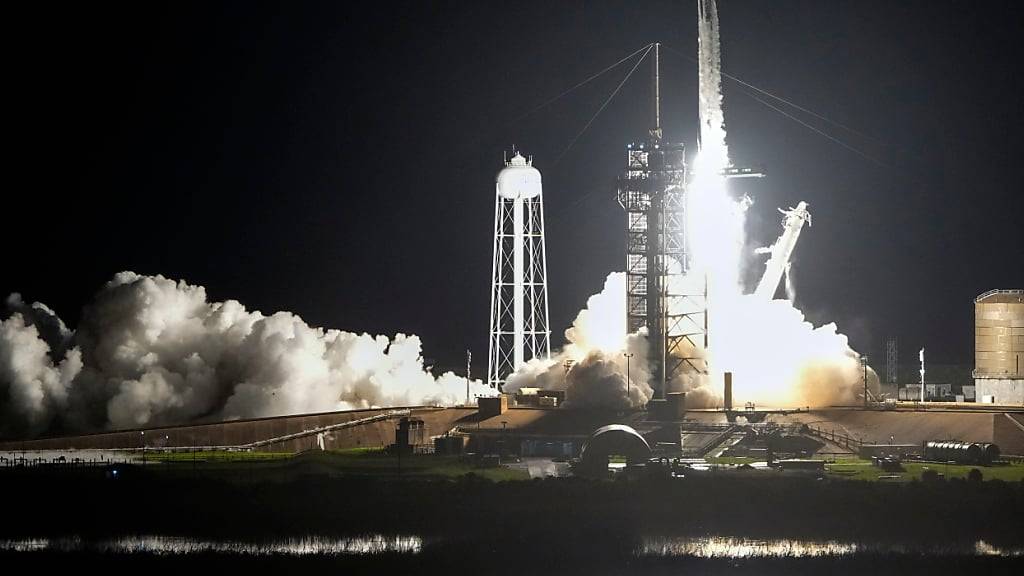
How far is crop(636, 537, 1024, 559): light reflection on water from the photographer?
7225cm

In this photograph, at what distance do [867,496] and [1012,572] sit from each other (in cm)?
731

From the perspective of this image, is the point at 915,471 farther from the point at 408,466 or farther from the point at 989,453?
the point at 408,466

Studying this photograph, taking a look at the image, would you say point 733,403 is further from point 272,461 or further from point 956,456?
point 272,461

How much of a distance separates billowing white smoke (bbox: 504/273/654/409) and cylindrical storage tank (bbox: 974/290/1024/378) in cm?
1989

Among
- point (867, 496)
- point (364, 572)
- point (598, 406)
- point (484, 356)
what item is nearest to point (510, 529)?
point (364, 572)

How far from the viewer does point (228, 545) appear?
244 ft

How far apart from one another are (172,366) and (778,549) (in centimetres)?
4045

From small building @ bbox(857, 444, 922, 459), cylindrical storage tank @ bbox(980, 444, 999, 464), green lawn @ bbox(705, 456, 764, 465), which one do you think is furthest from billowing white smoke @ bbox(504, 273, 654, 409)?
cylindrical storage tank @ bbox(980, 444, 999, 464)

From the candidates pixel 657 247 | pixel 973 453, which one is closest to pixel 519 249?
pixel 657 247

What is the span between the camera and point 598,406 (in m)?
95.1

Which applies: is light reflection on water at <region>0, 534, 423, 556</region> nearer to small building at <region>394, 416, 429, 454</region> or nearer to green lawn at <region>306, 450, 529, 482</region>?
green lawn at <region>306, 450, 529, 482</region>

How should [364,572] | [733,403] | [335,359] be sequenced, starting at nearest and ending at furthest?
[364,572], [733,403], [335,359]

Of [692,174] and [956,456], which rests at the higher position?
[692,174]

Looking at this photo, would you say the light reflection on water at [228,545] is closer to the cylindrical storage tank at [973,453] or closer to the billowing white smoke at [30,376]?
the billowing white smoke at [30,376]
